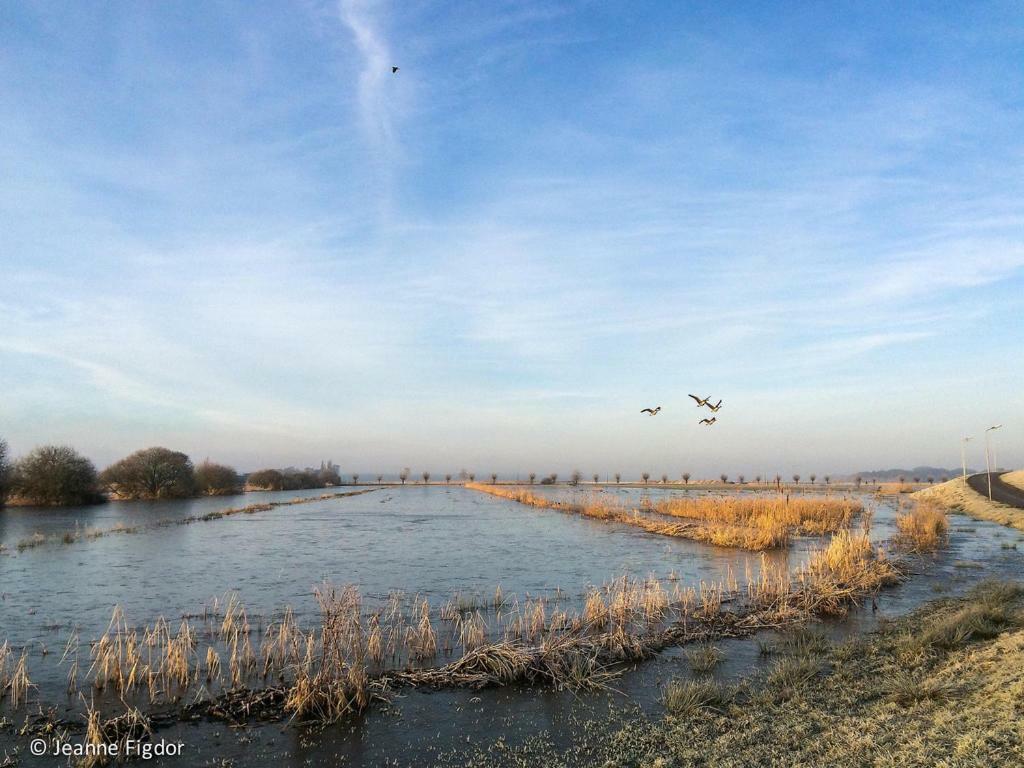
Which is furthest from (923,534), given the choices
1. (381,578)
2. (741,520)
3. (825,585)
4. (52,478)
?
(52,478)

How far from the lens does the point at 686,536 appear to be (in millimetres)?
31266

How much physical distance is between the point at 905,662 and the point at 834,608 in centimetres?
476

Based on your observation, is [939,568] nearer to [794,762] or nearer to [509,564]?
[509,564]

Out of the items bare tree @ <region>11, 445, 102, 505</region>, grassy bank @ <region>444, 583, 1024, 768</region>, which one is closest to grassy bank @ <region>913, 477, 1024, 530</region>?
grassy bank @ <region>444, 583, 1024, 768</region>

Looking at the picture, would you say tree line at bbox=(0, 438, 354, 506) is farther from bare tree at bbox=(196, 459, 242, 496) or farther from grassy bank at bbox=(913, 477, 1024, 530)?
grassy bank at bbox=(913, 477, 1024, 530)

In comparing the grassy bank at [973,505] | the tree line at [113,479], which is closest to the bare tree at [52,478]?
the tree line at [113,479]

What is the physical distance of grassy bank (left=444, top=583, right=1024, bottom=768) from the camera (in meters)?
6.32

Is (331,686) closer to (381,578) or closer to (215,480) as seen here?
(381,578)

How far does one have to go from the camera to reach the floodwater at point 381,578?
8.06 metres

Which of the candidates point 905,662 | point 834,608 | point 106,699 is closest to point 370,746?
point 106,699

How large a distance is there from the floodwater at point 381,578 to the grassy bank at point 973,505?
412cm

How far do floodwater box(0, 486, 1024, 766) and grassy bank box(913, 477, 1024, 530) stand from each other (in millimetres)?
4119

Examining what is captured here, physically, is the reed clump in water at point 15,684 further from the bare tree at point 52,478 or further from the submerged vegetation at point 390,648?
the bare tree at point 52,478

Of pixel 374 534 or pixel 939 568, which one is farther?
pixel 374 534
